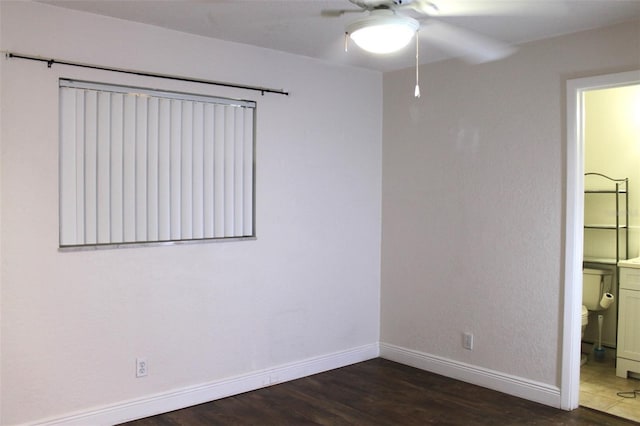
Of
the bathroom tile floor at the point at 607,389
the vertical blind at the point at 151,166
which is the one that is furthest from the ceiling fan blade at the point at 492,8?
the bathroom tile floor at the point at 607,389

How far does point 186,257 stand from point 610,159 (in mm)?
3812

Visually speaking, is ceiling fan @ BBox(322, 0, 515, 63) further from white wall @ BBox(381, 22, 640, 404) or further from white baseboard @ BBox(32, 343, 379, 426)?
white baseboard @ BBox(32, 343, 379, 426)

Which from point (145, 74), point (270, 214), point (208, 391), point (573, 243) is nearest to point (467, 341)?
point (573, 243)

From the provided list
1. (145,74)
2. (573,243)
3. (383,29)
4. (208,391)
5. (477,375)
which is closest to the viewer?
(383,29)

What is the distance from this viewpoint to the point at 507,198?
3965mm

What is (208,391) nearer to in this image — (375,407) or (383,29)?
(375,407)

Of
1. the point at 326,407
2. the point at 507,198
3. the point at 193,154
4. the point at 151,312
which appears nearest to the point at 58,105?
the point at 193,154

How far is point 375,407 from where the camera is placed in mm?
3678

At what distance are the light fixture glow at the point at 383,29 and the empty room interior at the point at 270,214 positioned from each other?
0.51m

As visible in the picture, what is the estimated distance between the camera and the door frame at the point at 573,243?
3.59 meters

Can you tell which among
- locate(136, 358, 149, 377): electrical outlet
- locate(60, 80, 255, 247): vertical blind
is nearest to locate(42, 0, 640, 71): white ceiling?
locate(60, 80, 255, 247): vertical blind

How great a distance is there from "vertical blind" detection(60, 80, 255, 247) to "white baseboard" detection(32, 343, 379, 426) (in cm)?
102

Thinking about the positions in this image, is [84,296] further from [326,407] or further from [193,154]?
[326,407]

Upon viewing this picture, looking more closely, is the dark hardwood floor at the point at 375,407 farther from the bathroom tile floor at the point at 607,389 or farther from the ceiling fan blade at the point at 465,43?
the ceiling fan blade at the point at 465,43
